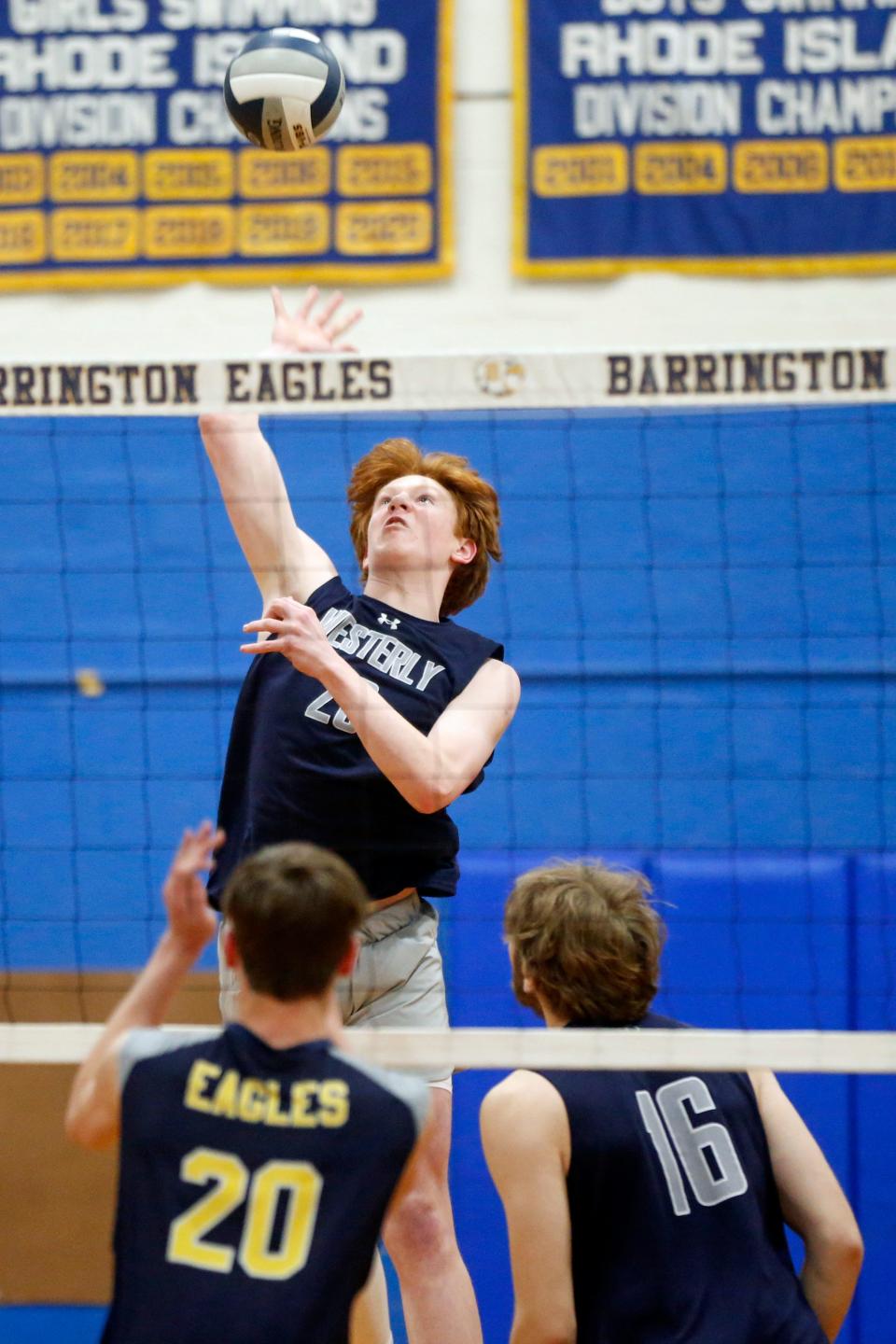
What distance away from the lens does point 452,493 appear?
306 cm

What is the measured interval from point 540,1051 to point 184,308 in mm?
4133

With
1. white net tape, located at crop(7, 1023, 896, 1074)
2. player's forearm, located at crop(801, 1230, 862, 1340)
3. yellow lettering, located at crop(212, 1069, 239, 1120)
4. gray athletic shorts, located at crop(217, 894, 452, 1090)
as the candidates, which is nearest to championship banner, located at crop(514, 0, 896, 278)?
gray athletic shorts, located at crop(217, 894, 452, 1090)

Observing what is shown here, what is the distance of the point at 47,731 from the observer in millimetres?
5098

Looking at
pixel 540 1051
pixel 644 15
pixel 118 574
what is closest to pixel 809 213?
pixel 644 15

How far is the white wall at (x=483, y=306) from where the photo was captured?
5.55 m

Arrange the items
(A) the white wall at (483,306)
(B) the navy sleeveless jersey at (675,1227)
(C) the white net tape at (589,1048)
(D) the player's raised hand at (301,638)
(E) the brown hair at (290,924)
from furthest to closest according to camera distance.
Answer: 1. (A) the white wall at (483,306)
2. (D) the player's raised hand at (301,638)
3. (C) the white net tape at (589,1048)
4. (B) the navy sleeveless jersey at (675,1227)
5. (E) the brown hair at (290,924)

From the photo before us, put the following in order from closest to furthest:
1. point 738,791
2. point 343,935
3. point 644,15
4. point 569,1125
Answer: point 343,935 < point 569,1125 < point 738,791 < point 644,15

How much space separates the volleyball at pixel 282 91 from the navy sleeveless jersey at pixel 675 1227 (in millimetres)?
2784

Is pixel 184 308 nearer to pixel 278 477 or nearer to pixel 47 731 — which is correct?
pixel 47 731

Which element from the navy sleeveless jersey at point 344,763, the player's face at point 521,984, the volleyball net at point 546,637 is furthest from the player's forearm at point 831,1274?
A: the volleyball net at point 546,637

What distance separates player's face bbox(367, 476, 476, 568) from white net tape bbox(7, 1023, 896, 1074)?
1020 mm

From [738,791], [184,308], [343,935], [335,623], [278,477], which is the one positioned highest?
[184,308]

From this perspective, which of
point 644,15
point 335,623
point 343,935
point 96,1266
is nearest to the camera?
point 343,935

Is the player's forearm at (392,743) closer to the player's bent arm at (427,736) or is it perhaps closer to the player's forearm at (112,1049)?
the player's bent arm at (427,736)
